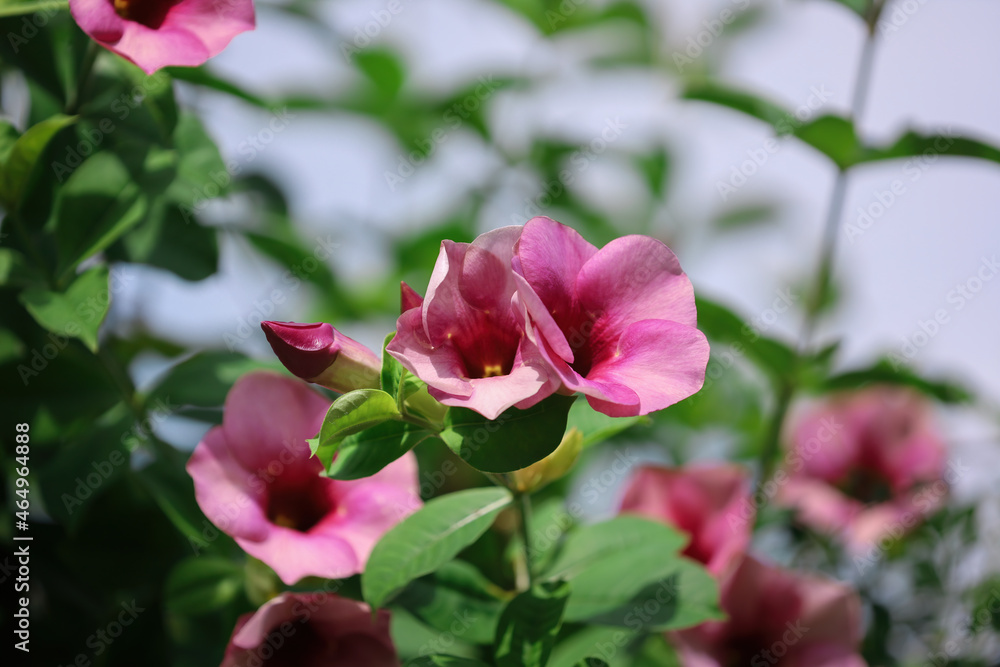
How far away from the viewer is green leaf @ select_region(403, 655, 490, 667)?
62 cm

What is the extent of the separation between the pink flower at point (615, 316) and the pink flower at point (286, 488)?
235 millimetres

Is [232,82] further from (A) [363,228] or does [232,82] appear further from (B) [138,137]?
(A) [363,228]

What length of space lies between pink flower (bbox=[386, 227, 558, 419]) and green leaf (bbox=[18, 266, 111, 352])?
0.32 m

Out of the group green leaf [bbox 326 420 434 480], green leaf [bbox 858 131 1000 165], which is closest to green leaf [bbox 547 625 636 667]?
green leaf [bbox 326 420 434 480]

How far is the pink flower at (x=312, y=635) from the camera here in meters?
0.63

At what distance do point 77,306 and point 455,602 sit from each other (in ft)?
1.51

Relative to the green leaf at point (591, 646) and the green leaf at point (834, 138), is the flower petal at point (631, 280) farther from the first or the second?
the green leaf at point (834, 138)

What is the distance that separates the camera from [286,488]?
0.74 meters

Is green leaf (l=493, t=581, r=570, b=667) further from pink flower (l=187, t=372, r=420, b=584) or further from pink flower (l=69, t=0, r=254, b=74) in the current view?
pink flower (l=69, t=0, r=254, b=74)

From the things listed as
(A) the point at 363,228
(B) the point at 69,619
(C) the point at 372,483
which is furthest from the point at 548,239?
(A) the point at 363,228

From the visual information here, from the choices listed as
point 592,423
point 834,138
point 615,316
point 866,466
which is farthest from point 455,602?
point 866,466

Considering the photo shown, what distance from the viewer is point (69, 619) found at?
0.96 meters

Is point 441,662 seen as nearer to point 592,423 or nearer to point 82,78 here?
point 592,423

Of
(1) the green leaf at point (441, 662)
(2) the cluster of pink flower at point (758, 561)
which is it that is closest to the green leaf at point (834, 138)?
(2) the cluster of pink flower at point (758, 561)
